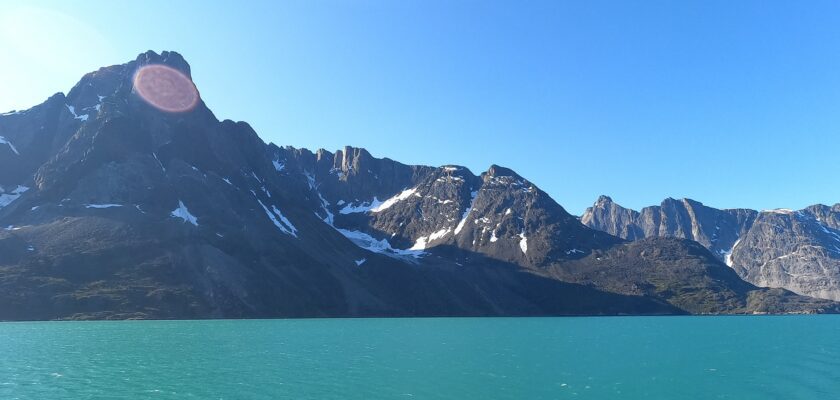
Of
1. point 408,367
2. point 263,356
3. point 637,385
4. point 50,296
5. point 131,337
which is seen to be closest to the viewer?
point 637,385

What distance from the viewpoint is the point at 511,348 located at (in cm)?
10038

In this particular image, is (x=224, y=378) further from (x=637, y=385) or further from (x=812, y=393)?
(x=812, y=393)

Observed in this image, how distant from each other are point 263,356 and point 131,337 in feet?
142

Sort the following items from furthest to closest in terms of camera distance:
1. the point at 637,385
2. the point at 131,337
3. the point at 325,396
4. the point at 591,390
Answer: the point at 131,337 → the point at 637,385 → the point at 591,390 → the point at 325,396

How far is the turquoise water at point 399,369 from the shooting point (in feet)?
182

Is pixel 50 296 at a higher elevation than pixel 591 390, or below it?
higher

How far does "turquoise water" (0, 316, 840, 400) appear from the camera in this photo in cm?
5538

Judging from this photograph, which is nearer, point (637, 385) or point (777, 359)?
point (637, 385)

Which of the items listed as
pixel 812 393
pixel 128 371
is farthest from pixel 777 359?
pixel 128 371

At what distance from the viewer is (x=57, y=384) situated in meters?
55.6

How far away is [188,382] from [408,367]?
26.2 meters

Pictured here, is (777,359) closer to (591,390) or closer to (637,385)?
(637,385)

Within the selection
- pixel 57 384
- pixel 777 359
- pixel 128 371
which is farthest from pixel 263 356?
pixel 777 359

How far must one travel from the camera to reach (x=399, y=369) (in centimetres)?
7038
